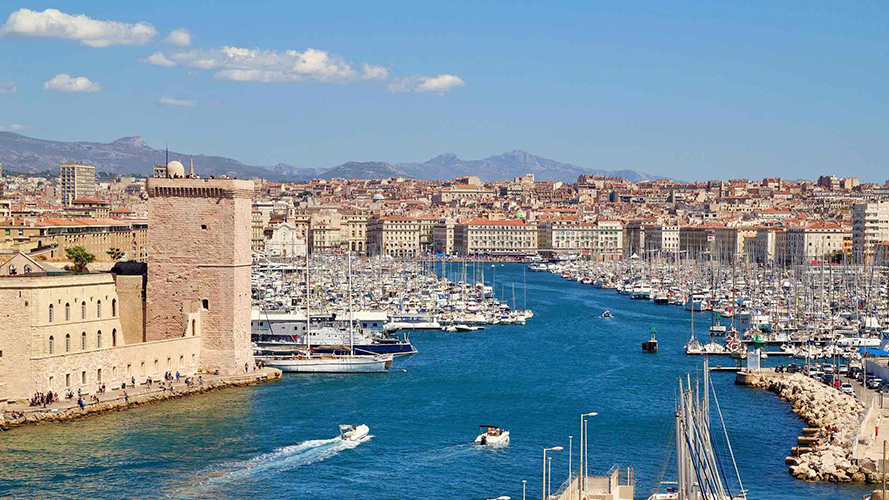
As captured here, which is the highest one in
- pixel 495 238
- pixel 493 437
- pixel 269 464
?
pixel 495 238

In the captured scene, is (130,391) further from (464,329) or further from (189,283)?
(464,329)

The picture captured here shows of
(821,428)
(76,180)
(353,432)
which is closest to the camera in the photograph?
(353,432)

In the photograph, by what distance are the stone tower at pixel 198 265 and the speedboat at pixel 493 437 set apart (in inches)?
306

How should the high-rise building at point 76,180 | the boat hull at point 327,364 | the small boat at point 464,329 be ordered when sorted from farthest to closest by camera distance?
the high-rise building at point 76,180
the small boat at point 464,329
the boat hull at point 327,364

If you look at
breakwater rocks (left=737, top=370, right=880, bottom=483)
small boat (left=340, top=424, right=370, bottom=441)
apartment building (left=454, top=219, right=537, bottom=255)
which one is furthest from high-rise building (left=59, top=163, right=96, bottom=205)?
small boat (left=340, top=424, right=370, bottom=441)

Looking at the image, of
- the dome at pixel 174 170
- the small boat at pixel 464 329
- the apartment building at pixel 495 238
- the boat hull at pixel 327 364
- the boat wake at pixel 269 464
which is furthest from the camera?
the apartment building at pixel 495 238

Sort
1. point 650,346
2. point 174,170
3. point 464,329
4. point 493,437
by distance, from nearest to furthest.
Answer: point 493,437, point 174,170, point 650,346, point 464,329

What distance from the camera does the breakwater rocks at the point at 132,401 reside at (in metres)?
23.2

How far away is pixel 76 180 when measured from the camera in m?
153

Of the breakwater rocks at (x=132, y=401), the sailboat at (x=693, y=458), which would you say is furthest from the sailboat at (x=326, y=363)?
the sailboat at (x=693, y=458)

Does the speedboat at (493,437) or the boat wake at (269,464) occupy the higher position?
the speedboat at (493,437)

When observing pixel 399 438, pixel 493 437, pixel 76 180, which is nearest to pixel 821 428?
pixel 493 437

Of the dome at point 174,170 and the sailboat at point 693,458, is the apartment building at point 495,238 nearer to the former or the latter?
the dome at point 174,170

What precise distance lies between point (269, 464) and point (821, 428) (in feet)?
33.0
